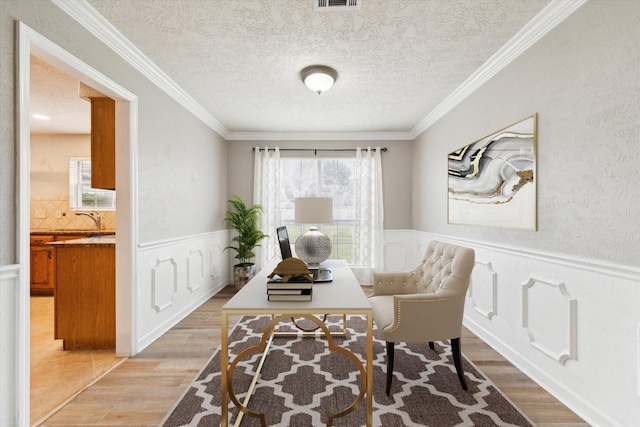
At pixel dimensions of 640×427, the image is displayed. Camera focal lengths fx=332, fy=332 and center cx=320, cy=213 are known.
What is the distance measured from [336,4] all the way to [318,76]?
0.91m

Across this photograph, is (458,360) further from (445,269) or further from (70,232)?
(70,232)

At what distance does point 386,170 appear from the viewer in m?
5.43

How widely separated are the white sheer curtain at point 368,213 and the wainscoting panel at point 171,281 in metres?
2.25

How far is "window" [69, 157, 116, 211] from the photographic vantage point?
17.5 feet

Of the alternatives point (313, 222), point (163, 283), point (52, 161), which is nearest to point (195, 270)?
point (163, 283)

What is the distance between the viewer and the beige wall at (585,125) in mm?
1670

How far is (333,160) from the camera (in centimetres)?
551

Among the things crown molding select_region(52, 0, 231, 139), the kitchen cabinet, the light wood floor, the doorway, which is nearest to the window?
the kitchen cabinet

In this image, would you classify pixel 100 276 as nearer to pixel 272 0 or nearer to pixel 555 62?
pixel 272 0

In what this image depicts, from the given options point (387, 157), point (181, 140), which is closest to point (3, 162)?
point (181, 140)

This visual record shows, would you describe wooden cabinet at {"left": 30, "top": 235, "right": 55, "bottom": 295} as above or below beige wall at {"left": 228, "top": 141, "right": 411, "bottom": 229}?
below

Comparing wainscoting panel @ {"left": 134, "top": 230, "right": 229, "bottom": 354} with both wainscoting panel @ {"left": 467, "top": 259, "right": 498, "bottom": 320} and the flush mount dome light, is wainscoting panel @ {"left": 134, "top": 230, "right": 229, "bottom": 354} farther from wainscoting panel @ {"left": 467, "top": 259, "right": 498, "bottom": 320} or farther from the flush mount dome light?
wainscoting panel @ {"left": 467, "top": 259, "right": 498, "bottom": 320}

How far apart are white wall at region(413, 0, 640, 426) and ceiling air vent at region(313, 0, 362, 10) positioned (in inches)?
52.0

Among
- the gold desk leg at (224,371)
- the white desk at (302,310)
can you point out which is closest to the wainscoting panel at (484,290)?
the white desk at (302,310)
